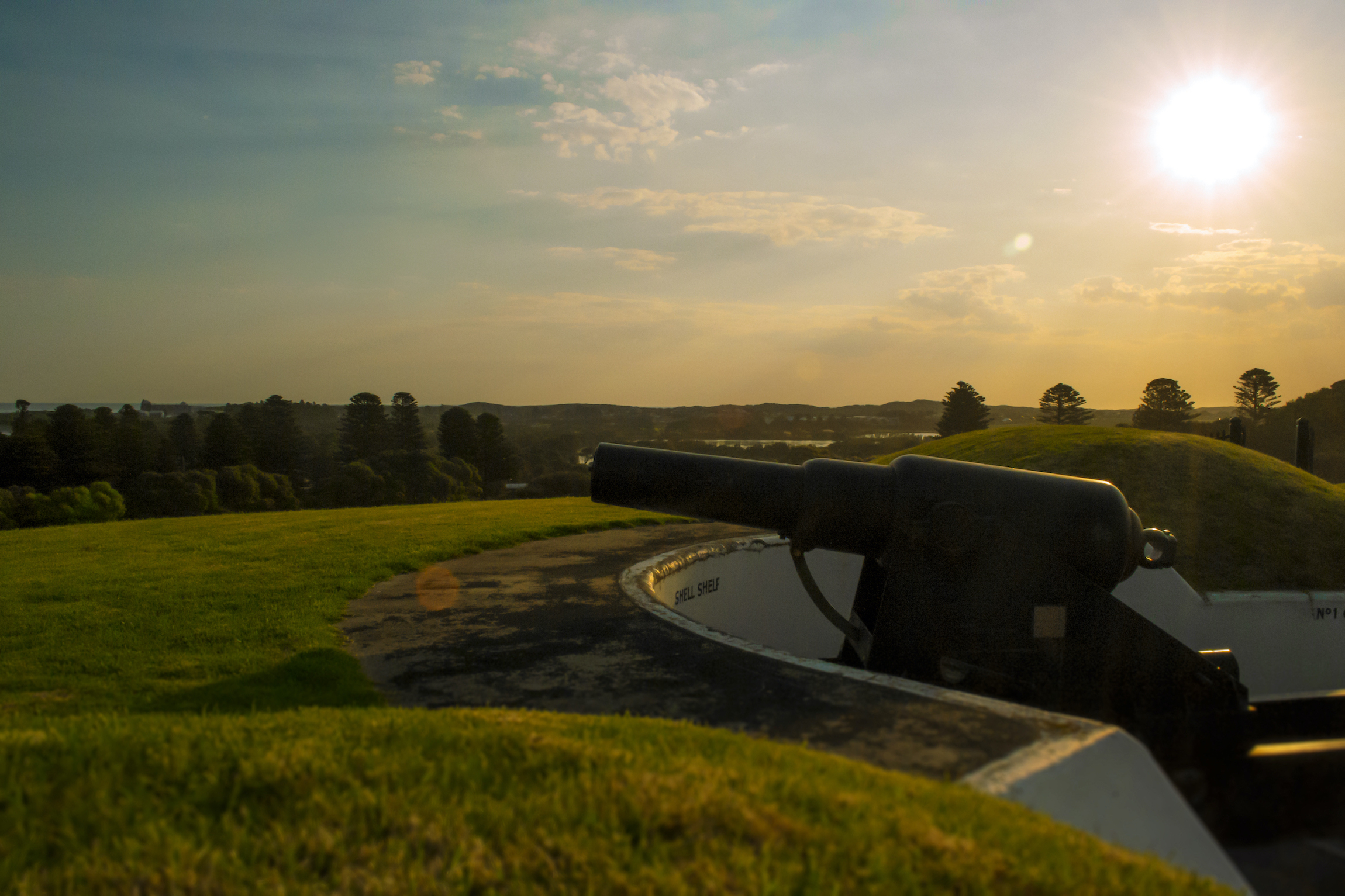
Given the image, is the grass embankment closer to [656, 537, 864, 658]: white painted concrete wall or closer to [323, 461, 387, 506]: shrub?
[656, 537, 864, 658]: white painted concrete wall

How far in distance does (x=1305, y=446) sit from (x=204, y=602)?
86.5 ft

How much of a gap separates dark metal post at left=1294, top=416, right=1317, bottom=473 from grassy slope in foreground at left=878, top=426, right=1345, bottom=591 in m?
4.64

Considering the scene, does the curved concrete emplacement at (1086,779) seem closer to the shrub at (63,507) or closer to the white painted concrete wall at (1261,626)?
the white painted concrete wall at (1261,626)

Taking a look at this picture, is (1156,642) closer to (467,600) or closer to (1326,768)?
(1326,768)

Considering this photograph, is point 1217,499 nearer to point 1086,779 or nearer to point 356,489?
point 1086,779

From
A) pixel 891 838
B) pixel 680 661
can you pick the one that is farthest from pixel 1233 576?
pixel 891 838

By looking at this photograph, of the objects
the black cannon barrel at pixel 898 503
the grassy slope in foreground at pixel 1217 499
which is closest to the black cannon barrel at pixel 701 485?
the black cannon barrel at pixel 898 503

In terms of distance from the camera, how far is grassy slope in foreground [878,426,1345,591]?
13797 mm

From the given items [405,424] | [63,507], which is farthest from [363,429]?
[63,507]

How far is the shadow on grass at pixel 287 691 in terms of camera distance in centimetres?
424

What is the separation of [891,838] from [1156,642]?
143 inches

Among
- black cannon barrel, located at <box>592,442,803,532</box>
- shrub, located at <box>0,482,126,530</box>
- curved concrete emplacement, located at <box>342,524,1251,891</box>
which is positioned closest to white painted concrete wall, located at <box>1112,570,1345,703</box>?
curved concrete emplacement, located at <box>342,524,1251,891</box>

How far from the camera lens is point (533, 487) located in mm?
38688

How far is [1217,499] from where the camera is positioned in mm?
15750
